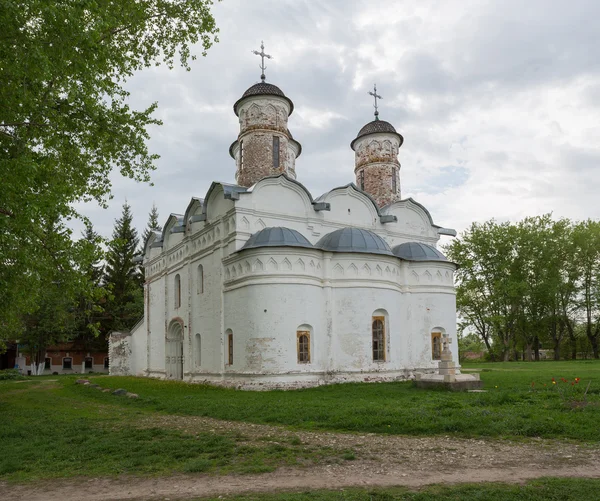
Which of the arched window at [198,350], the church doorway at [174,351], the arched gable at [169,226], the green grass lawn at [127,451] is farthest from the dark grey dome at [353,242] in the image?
the green grass lawn at [127,451]

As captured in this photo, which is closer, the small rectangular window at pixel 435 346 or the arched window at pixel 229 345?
the arched window at pixel 229 345

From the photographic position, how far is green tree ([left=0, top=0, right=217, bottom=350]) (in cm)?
849

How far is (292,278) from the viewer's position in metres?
17.7

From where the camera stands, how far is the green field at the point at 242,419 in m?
6.87

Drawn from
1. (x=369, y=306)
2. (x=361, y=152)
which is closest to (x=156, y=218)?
(x=361, y=152)

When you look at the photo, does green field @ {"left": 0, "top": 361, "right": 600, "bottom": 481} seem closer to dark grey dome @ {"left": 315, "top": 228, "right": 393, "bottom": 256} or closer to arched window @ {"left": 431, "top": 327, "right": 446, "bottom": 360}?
arched window @ {"left": 431, "top": 327, "right": 446, "bottom": 360}

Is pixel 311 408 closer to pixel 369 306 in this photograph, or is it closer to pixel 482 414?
pixel 482 414

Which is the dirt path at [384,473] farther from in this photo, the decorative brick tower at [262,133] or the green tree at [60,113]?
the decorative brick tower at [262,133]

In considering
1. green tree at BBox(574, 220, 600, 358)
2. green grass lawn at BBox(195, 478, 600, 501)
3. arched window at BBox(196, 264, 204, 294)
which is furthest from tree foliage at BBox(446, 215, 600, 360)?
green grass lawn at BBox(195, 478, 600, 501)

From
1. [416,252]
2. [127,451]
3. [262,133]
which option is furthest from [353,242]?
[127,451]

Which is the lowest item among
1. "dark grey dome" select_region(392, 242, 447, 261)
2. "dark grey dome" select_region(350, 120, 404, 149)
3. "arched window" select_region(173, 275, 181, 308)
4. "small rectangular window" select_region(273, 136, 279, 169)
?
"arched window" select_region(173, 275, 181, 308)

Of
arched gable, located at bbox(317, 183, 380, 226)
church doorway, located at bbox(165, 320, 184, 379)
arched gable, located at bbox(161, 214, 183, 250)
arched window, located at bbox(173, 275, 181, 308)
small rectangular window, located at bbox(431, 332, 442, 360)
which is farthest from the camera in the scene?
arched gable, located at bbox(161, 214, 183, 250)

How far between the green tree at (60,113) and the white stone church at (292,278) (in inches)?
280

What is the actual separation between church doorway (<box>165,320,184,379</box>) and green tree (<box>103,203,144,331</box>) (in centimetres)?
1510
